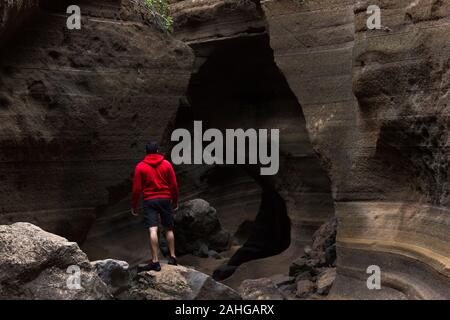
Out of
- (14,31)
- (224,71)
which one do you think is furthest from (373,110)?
(224,71)

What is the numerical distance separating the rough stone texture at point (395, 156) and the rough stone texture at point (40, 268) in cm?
286

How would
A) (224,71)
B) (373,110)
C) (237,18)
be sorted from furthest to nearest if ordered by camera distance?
(224,71) → (237,18) → (373,110)

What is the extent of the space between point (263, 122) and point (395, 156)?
196 inches

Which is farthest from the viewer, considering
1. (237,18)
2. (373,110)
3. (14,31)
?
(237,18)

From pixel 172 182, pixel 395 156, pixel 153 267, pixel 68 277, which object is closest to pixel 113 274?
pixel 153 267

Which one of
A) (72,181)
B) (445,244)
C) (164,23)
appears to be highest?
(164,23)

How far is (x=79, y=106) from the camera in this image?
321 inches

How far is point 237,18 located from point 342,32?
9.34 ft

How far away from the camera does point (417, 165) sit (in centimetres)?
649

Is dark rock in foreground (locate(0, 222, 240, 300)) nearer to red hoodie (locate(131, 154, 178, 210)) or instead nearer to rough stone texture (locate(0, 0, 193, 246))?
red hoodie (locate(131, 154, 178, 210))

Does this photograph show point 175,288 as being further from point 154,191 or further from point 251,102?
point 251,102

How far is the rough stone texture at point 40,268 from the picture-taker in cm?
478

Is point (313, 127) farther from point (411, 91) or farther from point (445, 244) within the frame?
point (445, 244)

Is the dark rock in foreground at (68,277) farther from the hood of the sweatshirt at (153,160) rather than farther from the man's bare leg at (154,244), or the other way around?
the hood of the sweatshirt at (153,160)
